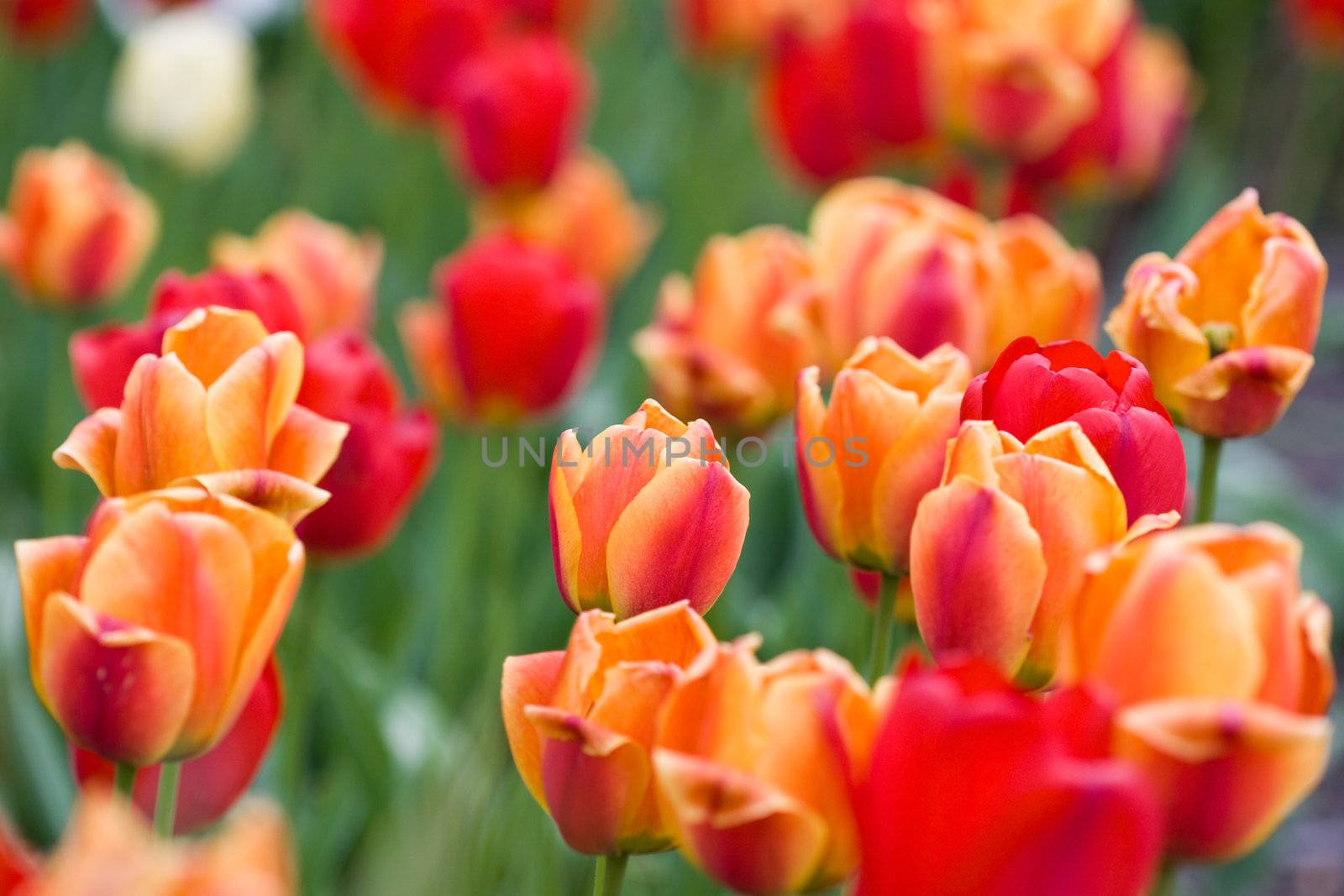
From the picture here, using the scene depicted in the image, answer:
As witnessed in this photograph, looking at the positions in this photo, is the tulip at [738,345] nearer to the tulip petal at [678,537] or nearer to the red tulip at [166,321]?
the red tulip at [166,321]

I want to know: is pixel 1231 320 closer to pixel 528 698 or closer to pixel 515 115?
pixel 528 698

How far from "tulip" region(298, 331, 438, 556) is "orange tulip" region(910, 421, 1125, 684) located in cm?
31

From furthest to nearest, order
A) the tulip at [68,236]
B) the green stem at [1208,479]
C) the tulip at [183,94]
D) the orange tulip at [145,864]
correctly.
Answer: the tulip at [183,94], the tulip at [68,236], the green stem at [1208,479], the orange tulip at [145,864]

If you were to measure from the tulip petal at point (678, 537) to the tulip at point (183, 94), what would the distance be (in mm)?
1317

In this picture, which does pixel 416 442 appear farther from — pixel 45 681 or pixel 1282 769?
pixel 1282 769

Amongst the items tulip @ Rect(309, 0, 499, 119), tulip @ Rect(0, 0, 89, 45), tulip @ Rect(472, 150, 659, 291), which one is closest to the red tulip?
tulip @ Rect(472, 150, 659, 291)

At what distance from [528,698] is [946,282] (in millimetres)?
398

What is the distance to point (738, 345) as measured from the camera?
0.91m

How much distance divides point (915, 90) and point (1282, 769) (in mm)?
1038

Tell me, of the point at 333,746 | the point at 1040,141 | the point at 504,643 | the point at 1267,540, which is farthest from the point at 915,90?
the point at 1267,540

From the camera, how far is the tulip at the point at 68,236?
45.4 inches

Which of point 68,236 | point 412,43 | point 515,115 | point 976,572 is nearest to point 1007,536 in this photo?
point 976,572

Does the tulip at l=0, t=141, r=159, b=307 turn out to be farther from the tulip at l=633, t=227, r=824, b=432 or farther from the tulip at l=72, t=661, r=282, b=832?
the tulip at l=72, t=661, r=282, b=832

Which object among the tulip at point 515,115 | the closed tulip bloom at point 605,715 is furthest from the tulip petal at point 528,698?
the tulip at point 515,115
